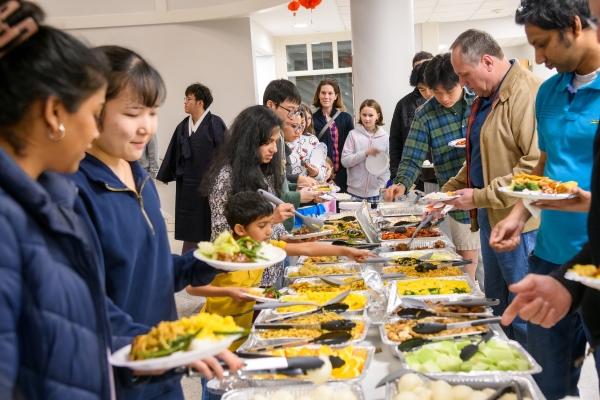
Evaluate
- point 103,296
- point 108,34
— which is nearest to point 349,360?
point 103,296

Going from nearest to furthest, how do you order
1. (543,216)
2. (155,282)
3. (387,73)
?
(155,282) → (543,216) → (387,73)

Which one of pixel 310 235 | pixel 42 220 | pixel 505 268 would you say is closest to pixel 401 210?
pixel 310 235

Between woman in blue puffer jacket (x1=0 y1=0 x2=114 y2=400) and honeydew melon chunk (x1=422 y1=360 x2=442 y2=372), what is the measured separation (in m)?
0.79

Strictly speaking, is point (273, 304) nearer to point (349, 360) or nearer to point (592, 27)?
point (349, 360)

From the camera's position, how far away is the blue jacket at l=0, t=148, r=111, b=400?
2.54ft

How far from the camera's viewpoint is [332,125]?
197 inches

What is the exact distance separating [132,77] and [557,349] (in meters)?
1.63

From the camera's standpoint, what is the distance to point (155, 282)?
1.31m

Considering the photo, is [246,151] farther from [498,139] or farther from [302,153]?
[302,153]

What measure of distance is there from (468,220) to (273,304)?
1.79 m

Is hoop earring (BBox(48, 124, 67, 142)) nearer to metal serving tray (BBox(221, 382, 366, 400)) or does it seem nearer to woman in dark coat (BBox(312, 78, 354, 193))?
metal serving tray (BBox(221, 382, 366, 400))

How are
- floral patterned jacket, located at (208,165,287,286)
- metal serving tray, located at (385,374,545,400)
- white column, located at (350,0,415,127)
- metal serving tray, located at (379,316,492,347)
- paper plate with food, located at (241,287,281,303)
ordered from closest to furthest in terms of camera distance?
metal serving tray, located at (385,374,545,400)
metal serving tray, located at (379,316,492,347)
paper plate with food, located at (241,287,281,303)
floral patterned jacket, located at (208,165,287,286)
white column, located at (350,0,415,127)

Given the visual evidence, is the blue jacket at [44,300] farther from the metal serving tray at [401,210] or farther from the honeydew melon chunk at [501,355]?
the metal serving tray at [401,210]

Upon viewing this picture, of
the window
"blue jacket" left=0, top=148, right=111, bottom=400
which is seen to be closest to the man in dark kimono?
"blue jacket" left=0, top=148, right=111, bottom=400
